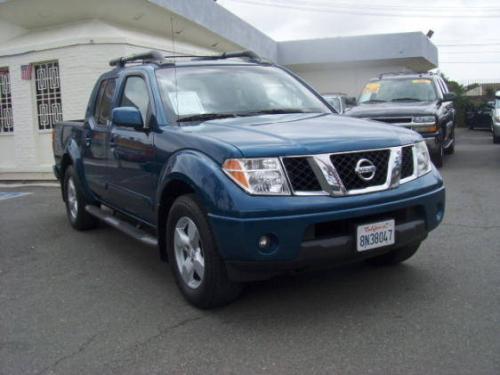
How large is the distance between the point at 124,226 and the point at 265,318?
2011mm

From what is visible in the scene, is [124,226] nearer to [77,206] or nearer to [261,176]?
[77,206]

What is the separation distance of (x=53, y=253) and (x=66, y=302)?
175 centimetres

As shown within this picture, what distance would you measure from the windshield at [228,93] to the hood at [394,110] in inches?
208

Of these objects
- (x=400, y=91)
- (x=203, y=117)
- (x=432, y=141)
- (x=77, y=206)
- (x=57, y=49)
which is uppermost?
(x=57, y=49)

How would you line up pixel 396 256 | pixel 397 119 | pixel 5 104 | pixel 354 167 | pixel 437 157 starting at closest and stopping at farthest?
pixel 354 167 → pixel 396 256 → pixel 397 119 → pixel 437 157 → pixel 5 104

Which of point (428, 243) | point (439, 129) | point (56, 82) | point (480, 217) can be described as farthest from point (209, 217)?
point (56, 82)

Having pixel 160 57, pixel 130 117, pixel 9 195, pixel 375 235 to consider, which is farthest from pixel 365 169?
pixel 9 195

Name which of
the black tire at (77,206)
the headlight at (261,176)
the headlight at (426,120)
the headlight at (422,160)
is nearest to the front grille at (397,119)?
the headlight at (426,120)

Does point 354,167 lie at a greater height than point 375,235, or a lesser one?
greater

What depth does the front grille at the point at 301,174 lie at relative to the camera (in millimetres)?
3725

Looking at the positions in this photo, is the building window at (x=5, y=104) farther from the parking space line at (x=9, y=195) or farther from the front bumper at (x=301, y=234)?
the front bumper at (x=301, y=234)

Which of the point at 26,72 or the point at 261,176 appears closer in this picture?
the point at 261,176

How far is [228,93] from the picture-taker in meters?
5.04

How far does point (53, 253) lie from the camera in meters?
6.23
